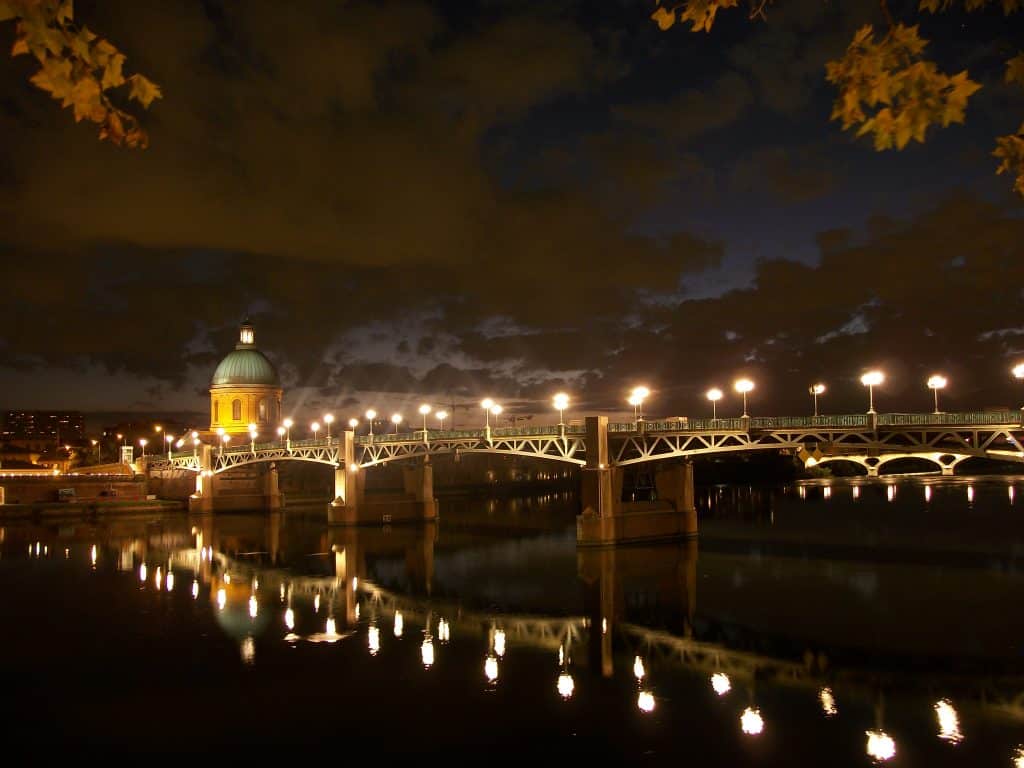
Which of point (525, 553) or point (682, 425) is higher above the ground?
point (682, 425)

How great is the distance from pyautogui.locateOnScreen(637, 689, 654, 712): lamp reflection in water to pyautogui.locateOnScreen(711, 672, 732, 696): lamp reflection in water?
213cm

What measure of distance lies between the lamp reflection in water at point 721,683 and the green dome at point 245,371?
383 ft

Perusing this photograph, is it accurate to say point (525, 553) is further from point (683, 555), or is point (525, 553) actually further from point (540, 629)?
point (540, 629)

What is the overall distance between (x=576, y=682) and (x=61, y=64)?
25606mm

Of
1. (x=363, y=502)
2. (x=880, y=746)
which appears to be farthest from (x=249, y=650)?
(x=363, y=502)

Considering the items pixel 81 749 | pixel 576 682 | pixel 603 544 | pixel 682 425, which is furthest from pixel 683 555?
pixel 81 749

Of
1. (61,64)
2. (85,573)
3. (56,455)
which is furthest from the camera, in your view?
(56,455)

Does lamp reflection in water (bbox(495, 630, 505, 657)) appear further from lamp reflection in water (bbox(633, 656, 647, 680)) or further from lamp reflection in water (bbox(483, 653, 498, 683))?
lamp reflection in water (bbox(633, 656, 647, 680))

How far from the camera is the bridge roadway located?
47.7m

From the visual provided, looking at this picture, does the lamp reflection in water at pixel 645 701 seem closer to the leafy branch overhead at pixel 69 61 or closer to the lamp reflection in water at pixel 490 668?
the lamp reflection in water at pixel 490 668

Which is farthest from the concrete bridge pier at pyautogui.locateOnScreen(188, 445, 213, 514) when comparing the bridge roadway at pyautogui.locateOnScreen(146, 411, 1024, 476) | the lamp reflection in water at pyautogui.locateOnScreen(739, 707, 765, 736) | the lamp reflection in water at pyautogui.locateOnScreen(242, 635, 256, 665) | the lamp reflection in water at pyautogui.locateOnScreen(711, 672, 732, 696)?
the lamp reflection in water at pyautogui.locateOnScreen(739, 707, 765, 736)

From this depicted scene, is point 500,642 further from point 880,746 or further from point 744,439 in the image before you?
point 744,439

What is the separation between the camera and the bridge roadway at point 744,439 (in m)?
47.7

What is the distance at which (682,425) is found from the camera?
58.9 metres
